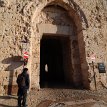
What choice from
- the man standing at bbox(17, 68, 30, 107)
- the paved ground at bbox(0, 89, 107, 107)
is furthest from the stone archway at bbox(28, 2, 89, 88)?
the man standing at bbox(17, 68, 30, 107)

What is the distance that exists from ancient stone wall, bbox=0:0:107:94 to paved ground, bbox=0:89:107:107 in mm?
696

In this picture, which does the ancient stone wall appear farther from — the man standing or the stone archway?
the man standing

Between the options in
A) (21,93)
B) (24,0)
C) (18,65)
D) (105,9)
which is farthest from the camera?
(105,9)

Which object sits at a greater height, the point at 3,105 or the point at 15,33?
the point at 15,33

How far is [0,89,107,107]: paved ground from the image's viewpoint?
5.58 metres

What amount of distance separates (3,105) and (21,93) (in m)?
0.71

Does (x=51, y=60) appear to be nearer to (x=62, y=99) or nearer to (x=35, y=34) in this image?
(x=35, y=34)

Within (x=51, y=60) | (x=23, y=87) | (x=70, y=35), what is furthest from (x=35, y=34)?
(x=51, y=60)

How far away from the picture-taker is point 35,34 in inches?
321

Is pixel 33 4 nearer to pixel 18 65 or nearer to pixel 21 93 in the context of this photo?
pixel 18 65

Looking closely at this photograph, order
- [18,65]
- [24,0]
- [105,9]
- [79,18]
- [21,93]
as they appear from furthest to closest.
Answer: [105,9], [79,18], [24,0], [18,65], [21,93]

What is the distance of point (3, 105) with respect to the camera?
5.46 m

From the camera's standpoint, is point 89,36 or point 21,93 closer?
point 21,93

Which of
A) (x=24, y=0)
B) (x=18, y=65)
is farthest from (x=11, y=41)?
(x=24, y=0)
